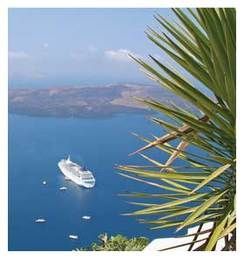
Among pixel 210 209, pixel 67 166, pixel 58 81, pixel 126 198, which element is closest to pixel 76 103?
pixel 58 81

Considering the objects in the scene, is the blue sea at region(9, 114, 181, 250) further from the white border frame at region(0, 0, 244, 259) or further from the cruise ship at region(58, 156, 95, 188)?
the white border frame at region(0, 0, 244, 259)

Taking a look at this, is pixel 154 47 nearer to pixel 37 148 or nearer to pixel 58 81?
pixel 58 81

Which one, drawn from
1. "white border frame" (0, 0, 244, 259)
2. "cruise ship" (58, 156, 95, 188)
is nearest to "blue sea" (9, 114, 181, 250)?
"cruise ship" (58, 156, 95, 188)

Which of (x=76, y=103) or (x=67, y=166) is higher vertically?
(x=76, y=103)
